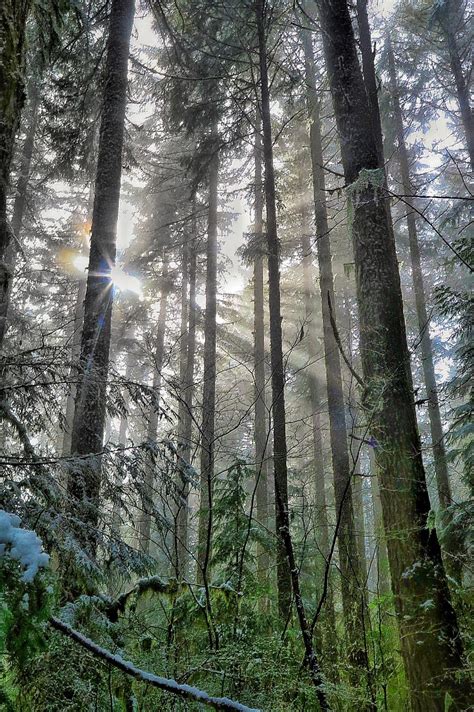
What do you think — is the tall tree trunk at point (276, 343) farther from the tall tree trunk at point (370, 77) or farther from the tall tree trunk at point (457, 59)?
the tall tree trunk at point (457, 59)

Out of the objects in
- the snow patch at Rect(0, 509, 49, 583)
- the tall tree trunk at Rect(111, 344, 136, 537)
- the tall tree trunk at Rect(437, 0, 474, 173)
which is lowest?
the snow patch at Rect(0, 509, 49, 583)

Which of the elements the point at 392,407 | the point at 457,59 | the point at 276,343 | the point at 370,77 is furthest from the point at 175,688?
the point at 457,59

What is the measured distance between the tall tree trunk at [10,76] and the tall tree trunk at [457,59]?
13.7 metres

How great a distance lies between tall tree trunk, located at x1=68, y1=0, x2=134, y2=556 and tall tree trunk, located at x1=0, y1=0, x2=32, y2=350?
228 cm

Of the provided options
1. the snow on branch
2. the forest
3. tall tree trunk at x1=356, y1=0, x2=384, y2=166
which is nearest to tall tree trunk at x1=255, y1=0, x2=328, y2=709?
the forest

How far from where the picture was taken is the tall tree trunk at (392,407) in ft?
10.7

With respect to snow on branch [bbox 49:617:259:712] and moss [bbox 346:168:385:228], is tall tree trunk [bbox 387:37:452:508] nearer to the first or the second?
moss [bbox 346:168:385:228]

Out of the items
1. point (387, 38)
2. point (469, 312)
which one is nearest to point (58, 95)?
point (469, 312)

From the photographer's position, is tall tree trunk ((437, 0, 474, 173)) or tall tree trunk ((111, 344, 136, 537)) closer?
tall tree trunk ((111, 344, 136, 537))

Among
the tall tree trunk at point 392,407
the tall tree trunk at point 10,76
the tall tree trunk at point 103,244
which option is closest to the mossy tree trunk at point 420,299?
the tall tree trunk at point 392,407

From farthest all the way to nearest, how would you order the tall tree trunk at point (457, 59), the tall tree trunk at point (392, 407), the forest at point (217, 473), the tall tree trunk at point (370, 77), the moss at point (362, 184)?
the tall tree trunk at point (457, 59)
the tall tree trunk at point (370, 77)
the moss at point (362, 184)
the tall tree trunk at point (392, 407)
the forest at point (217, 473)

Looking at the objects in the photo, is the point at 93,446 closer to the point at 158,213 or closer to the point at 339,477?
the point at 339,477

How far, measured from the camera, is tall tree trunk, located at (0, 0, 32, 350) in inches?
94.4

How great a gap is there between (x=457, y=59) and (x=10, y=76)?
16.0 m
